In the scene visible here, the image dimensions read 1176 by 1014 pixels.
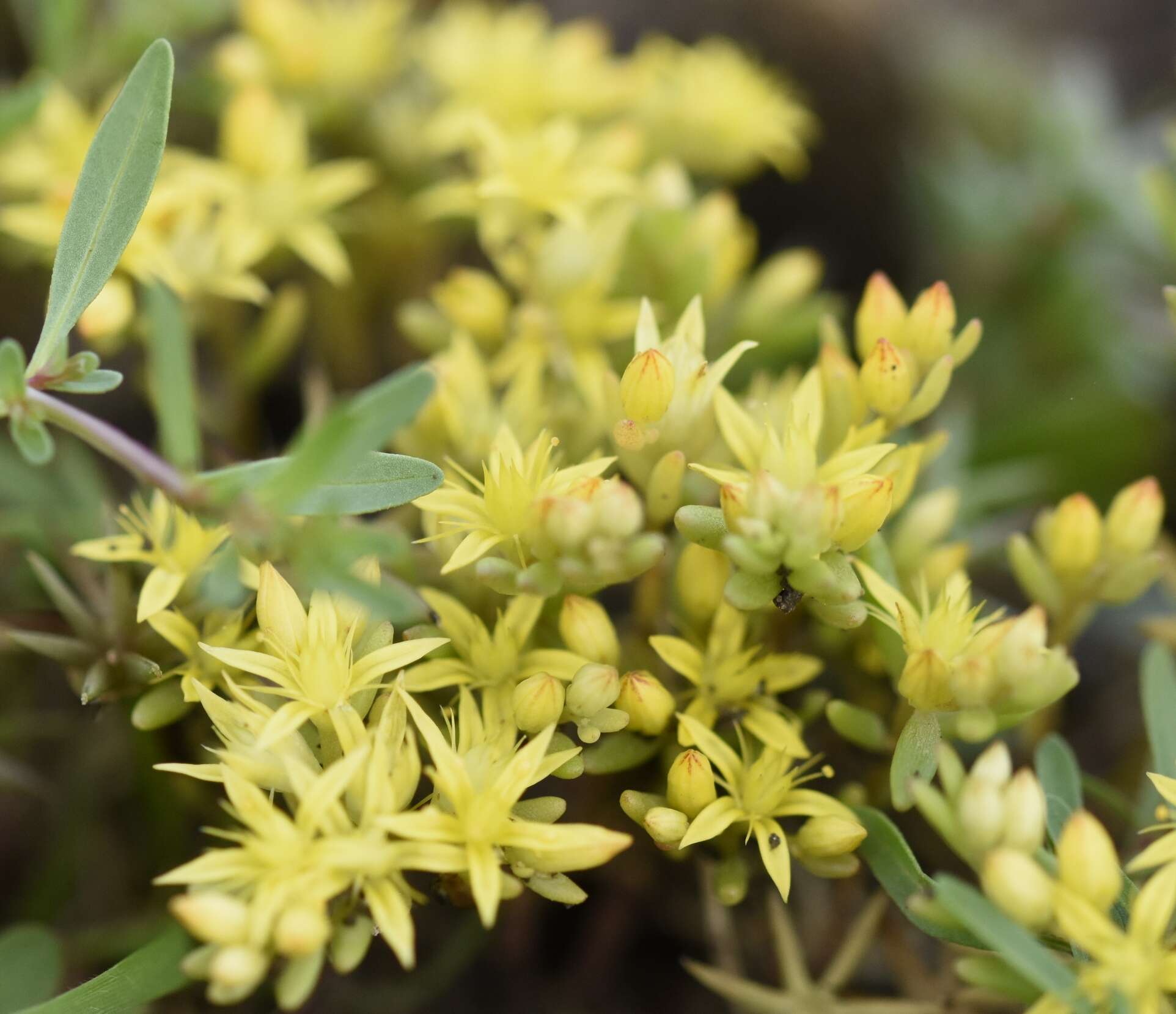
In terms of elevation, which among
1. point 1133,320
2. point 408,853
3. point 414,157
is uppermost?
point 1133,320

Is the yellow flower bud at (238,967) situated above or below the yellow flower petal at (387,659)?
below

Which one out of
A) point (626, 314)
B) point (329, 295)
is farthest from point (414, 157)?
point (626, 314)

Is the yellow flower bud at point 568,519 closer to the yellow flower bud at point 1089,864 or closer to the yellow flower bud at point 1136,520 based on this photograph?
the yellow flower bud at point 1089,864

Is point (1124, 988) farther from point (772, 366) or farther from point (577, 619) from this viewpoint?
point (772, 366)

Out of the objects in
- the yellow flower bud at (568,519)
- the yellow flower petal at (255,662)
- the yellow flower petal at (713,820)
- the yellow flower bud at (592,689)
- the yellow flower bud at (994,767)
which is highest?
the yellow flower bud at (994,767)

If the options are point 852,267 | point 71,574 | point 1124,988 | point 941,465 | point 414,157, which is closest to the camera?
point 1124,988

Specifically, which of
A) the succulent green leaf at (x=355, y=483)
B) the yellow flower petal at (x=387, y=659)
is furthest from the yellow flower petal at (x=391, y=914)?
the succulent green leaf at (x=355, y=483)
